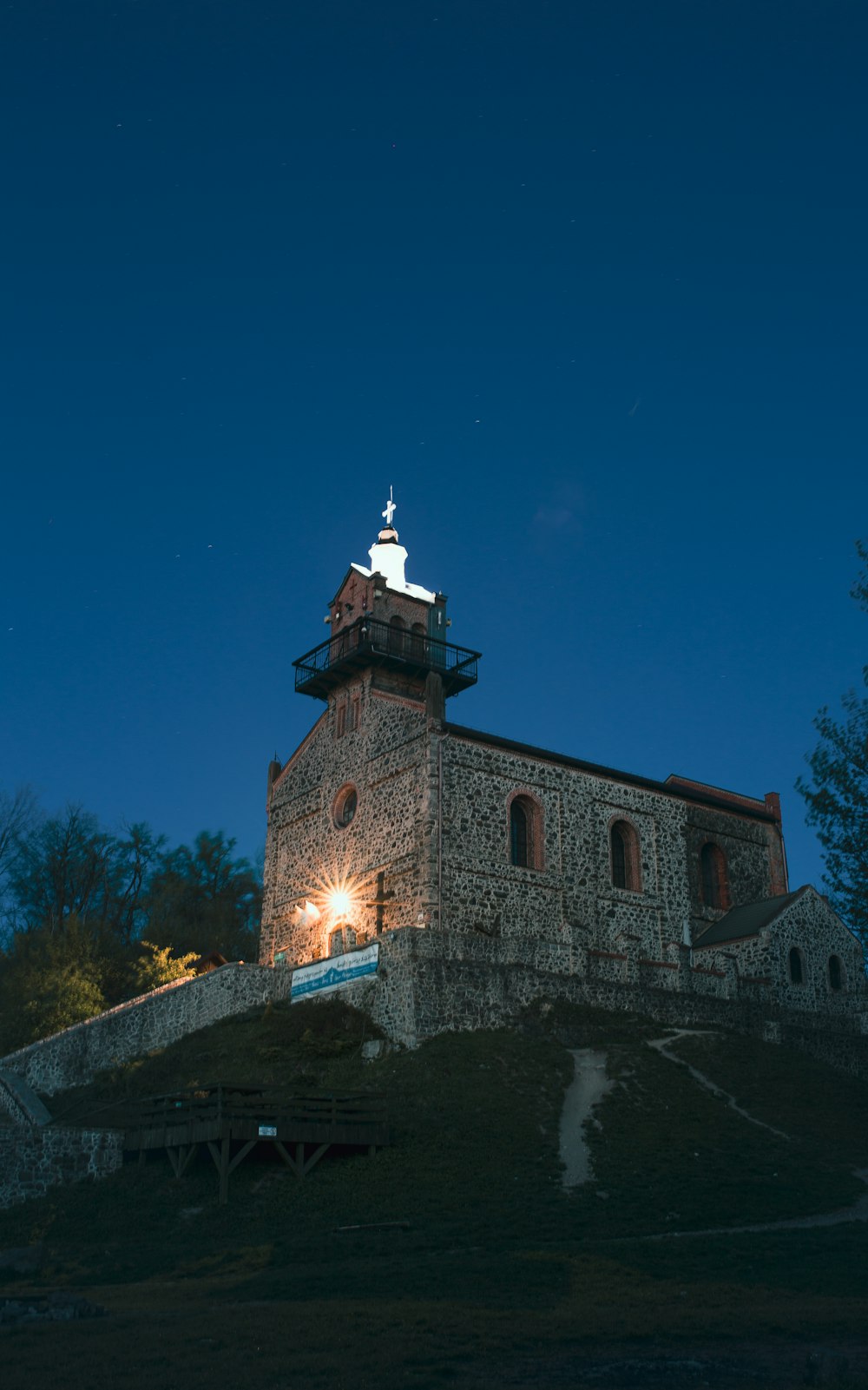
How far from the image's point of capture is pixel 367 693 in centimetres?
3638

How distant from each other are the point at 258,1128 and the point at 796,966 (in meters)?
19.5

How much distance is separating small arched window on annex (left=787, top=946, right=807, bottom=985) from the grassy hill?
4.59 meters

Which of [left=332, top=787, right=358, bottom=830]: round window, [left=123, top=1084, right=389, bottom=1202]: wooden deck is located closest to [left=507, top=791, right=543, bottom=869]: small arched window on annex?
[left=332, top=787, right=358, bottom=830]: round window

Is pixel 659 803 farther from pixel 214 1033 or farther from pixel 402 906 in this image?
pixel 214 1033

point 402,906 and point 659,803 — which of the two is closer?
point 402,906

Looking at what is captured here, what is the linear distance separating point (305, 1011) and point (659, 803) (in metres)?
14.2

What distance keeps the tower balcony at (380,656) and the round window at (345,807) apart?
4.03 metres

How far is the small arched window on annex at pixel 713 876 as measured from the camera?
123 ft

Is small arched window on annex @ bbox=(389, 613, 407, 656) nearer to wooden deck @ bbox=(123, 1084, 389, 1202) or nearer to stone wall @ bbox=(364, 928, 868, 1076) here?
stone wall @ bbox=(364, 928, 868, 1076)

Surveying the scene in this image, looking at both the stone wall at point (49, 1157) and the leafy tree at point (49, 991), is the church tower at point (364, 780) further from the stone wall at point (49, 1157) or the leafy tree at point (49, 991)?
the stone wall at point (49, 1157)

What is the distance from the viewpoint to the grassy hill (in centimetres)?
1102

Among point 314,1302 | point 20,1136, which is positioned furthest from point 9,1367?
point 20,1136

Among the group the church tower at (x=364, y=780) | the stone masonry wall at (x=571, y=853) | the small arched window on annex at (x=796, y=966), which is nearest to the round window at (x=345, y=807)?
the church tower at (x=364, y=780)

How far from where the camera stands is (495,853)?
3228cm
